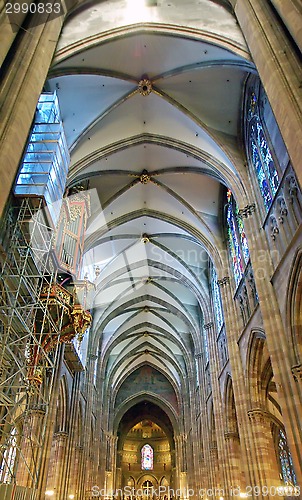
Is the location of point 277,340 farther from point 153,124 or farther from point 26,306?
point 153,124

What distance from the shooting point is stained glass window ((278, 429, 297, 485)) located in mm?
18358

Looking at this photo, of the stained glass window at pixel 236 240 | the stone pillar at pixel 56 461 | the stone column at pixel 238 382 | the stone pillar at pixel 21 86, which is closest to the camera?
the stone pillar at pixel 21 86

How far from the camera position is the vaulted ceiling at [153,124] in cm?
1193

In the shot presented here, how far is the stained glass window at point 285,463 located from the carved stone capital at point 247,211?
12.1 m

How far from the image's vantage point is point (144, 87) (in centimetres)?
1364

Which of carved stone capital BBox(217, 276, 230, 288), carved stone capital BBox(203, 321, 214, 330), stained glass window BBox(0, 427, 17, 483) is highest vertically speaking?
carved stone capital BBox(203, 321, 214, 330)

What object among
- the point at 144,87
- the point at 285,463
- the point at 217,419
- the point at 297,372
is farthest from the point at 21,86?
the point at 285,463

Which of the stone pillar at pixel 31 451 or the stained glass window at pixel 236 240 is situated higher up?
the stained glass window at pixel 236 240

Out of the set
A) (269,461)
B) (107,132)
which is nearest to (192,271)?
(107,132)

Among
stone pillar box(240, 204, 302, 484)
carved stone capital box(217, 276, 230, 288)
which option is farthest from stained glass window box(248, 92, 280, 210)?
carved stone capital box(217, 276, 230, 288)

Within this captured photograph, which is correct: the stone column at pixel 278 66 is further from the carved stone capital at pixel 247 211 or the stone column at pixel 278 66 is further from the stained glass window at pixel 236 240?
the stained glass window at pixel 236 240

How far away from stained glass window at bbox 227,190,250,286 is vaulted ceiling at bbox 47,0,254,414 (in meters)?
0.95

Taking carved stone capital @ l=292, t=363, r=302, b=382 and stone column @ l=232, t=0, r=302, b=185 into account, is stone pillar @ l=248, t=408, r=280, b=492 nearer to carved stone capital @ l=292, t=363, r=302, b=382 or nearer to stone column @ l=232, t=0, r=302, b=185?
carved stone capital @ l=292, t=363, r=302, b=382

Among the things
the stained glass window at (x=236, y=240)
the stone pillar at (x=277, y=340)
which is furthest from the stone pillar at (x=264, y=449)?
the stained glass window at (x=236, y=240)
